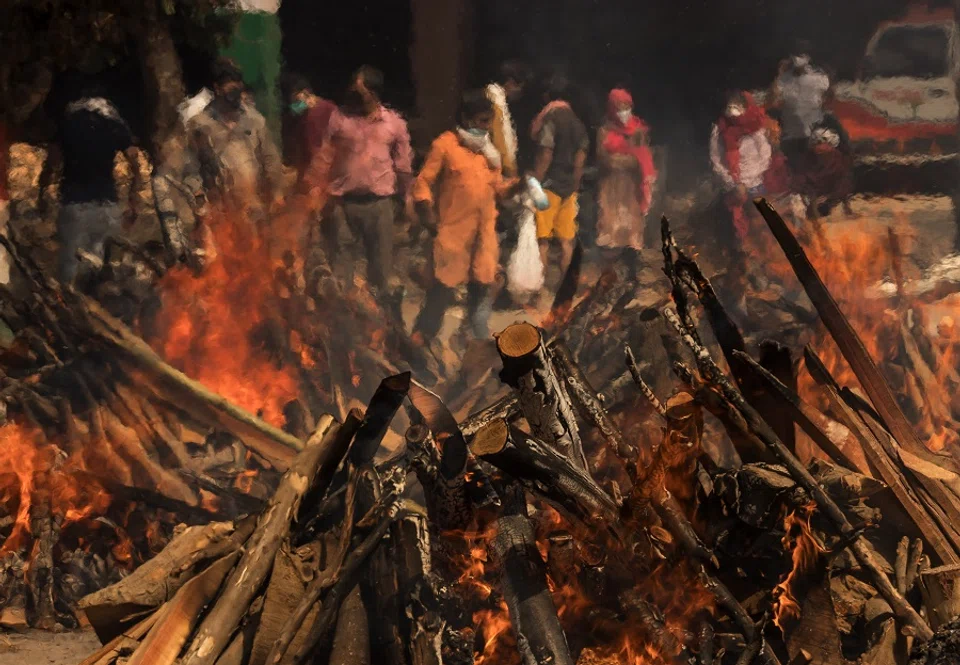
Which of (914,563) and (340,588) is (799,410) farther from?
(340,588)

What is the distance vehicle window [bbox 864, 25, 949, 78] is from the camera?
756 cm

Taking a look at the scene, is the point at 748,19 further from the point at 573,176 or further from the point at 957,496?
the point at 957,496

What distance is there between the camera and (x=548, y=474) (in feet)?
10.9

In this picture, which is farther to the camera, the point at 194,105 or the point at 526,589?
the point at 194,105

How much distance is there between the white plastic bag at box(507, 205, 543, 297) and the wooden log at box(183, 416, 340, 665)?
13.7 ft

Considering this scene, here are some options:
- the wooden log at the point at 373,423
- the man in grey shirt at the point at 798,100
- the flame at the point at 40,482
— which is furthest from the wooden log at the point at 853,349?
the flame at the point at 40,482

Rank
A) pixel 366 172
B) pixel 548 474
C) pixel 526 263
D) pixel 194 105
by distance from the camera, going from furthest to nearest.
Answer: pixel 526 263
pixel 366 172
pixel 194 105
pixel 548 474

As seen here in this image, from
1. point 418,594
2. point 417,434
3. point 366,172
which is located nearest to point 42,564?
point 418,594

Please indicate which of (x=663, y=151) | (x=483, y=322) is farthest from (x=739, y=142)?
(x=483, y=322)

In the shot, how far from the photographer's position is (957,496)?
3.99 meters

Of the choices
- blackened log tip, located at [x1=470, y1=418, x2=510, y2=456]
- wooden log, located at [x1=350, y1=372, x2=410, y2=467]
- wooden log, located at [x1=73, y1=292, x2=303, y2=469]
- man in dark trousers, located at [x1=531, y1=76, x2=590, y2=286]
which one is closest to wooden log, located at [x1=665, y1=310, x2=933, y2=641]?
blackened log tip, located at [x1=470, y1=418, x2=510, y2=456]

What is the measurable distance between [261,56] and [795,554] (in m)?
6.37

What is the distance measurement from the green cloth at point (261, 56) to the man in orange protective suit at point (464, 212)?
1.68 m

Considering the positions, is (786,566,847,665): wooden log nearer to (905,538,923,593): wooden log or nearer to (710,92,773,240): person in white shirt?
(905,538,923,593): wooden log
